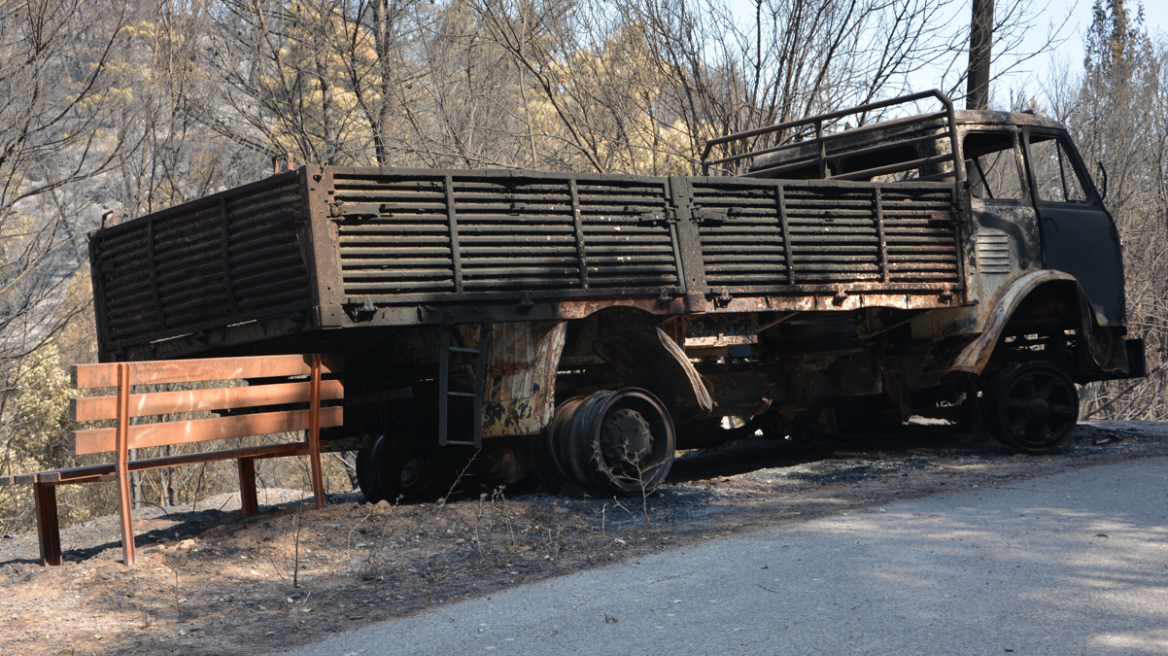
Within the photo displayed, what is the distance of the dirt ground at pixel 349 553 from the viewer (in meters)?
4.07

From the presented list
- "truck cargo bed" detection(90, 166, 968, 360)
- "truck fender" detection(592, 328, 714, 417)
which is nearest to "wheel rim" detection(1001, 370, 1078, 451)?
"truck cargo bed" detection(90, 166, 968, 360)

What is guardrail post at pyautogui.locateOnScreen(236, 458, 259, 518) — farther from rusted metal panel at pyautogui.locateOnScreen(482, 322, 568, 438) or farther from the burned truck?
rusted metal panel at pyautogui.locateOnScreen(482, 322, 568, 438)

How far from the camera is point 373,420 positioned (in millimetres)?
7453

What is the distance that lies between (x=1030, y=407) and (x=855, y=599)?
5.50 metres

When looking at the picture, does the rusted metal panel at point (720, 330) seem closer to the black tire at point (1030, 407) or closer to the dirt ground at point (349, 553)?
the dirt ground at point (349, 553)

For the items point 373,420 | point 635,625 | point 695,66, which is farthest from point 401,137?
point 635,625

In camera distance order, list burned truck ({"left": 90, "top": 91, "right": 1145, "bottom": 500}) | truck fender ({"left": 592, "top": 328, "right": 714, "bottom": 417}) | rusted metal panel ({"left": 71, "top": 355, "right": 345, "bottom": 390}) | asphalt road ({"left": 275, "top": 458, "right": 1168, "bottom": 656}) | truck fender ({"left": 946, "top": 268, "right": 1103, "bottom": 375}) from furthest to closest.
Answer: truck fender ({"left": 946, "top": 268, "right": 1103, "bottom": 375}) < truck fender ({"left": 592, "top": 328, "right": 714, "bottom": 417}) < burned truck ({"left": 90, "top": 91, "right": 1145, "bottom": 500}) < rusted metal panel ({"left": 71, "top": 355, "right": 345, "bottom": 390}) < asphalt road ({"left": 275, "top": 458, "right": 1168, "bottom": 656})

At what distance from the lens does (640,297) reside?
21.4ft

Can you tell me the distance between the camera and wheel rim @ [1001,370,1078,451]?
852 cm

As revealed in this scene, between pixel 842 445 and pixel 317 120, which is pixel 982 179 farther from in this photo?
pixel 317 120

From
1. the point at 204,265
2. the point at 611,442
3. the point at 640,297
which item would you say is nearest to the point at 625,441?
the point at 611,442

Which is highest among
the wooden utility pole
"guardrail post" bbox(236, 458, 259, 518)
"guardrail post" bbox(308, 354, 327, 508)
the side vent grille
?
the wooden utility pole

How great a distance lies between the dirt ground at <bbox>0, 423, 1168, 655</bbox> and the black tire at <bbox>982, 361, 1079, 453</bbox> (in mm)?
328

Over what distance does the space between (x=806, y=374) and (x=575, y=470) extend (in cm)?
288
